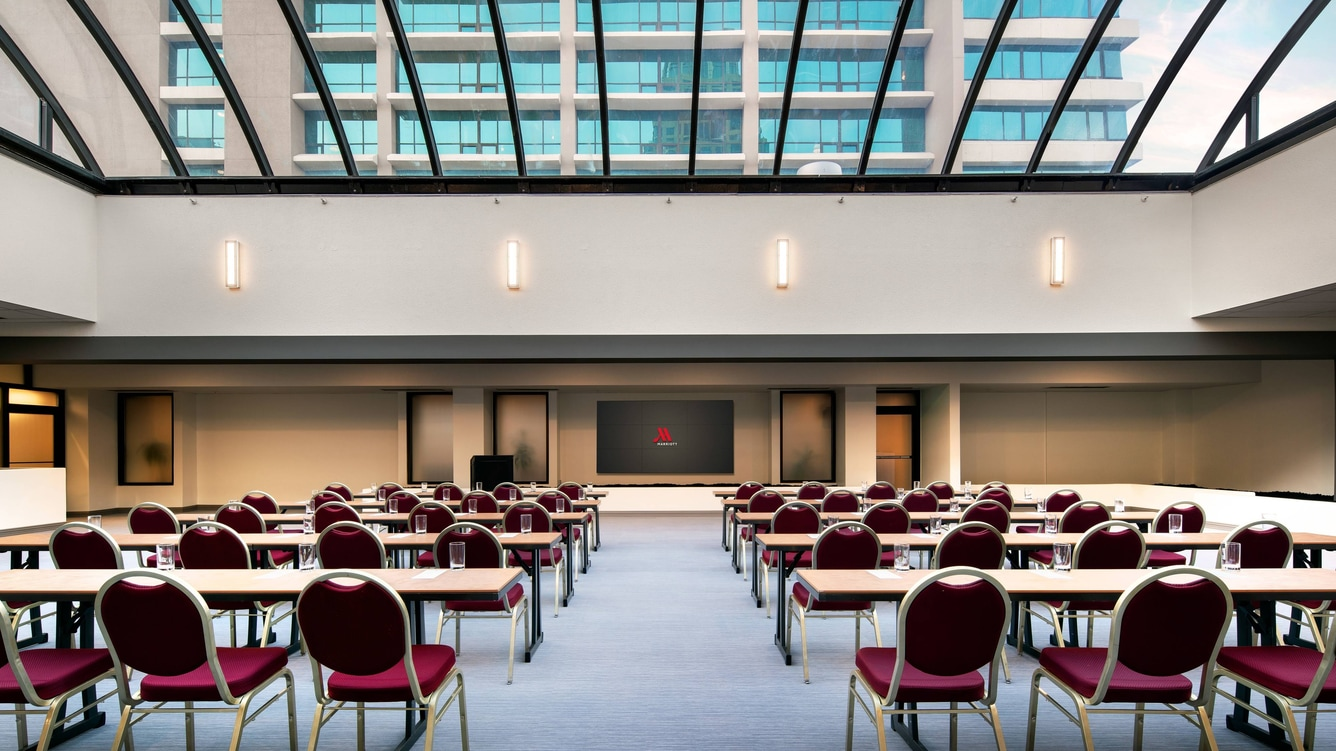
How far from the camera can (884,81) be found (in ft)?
29.0

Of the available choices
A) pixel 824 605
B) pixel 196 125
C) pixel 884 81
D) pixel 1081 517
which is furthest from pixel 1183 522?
pixel 196 125

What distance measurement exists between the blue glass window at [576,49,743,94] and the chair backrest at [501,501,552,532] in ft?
17.5

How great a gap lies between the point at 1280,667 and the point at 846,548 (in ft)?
6.40

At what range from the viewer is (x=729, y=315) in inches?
382

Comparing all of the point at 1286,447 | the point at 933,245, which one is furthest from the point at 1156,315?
the point at 1286,447

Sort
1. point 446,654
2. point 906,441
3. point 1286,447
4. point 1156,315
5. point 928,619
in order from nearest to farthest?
1. point 928,619
2. point 446,654
3. point 1156,315
4. point 1286,447
5. point 906,441

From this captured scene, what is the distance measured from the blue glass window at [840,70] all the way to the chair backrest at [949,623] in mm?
7434

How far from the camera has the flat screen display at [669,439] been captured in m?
14.1

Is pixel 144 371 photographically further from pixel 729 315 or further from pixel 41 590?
Answer: pixel 41 590

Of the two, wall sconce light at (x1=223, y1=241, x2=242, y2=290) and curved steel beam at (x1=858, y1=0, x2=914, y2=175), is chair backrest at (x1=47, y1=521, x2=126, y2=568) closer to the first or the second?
wall sconce light at (x1=223, y1=241, x2=242, y2=290)

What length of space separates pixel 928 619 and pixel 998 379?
35.4ft

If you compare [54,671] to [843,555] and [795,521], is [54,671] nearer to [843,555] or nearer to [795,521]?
[843,555]

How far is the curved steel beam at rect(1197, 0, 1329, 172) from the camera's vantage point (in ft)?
25.0

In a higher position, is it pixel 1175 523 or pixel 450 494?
pixel 1175 523
